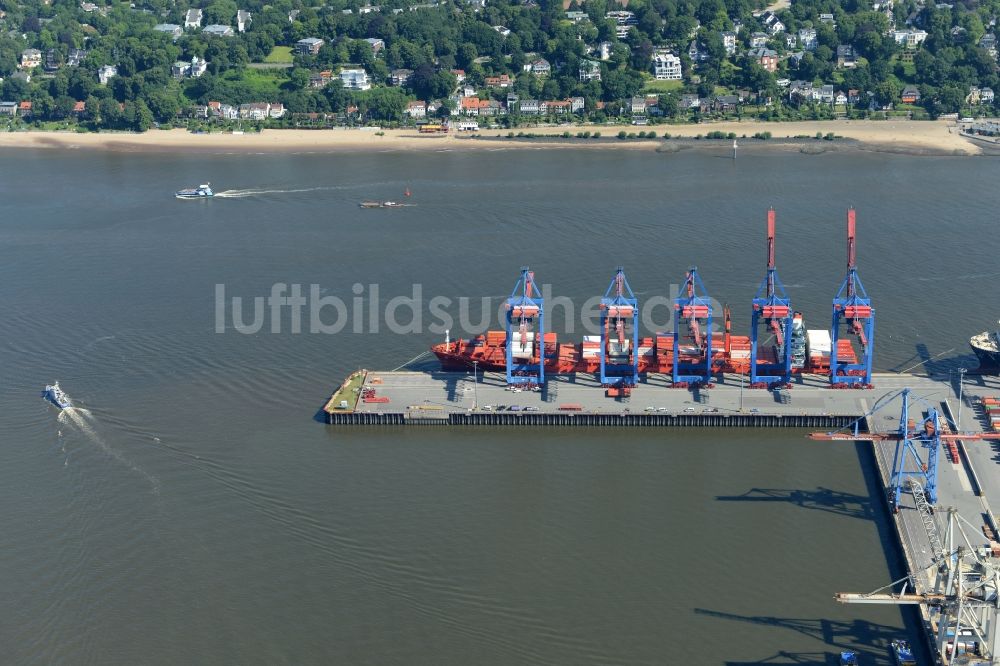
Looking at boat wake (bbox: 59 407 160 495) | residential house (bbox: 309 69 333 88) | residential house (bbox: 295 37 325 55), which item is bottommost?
boat wake (bbox: 59 407 160 495)

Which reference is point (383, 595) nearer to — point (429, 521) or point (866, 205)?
point (429, 521)

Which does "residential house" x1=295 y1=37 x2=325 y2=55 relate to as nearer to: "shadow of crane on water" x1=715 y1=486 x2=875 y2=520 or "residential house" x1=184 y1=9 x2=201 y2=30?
"residential house" x1=184 y1=9 x2=201 y2=30

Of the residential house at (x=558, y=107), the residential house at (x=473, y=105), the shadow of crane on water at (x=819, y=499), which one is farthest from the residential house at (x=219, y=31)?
the shadow of crane on water at (x=819, y=499)

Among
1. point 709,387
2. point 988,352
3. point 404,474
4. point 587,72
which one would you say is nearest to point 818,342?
point 709,387

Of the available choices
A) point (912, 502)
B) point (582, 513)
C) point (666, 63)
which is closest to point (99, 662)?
point (582, 513)

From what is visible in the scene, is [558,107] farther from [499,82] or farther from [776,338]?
[776,338]

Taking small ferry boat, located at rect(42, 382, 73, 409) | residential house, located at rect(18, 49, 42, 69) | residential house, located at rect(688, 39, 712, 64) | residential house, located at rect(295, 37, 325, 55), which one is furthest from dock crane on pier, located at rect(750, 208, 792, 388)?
residential house, located at rect(18, 49, 42, 69)
